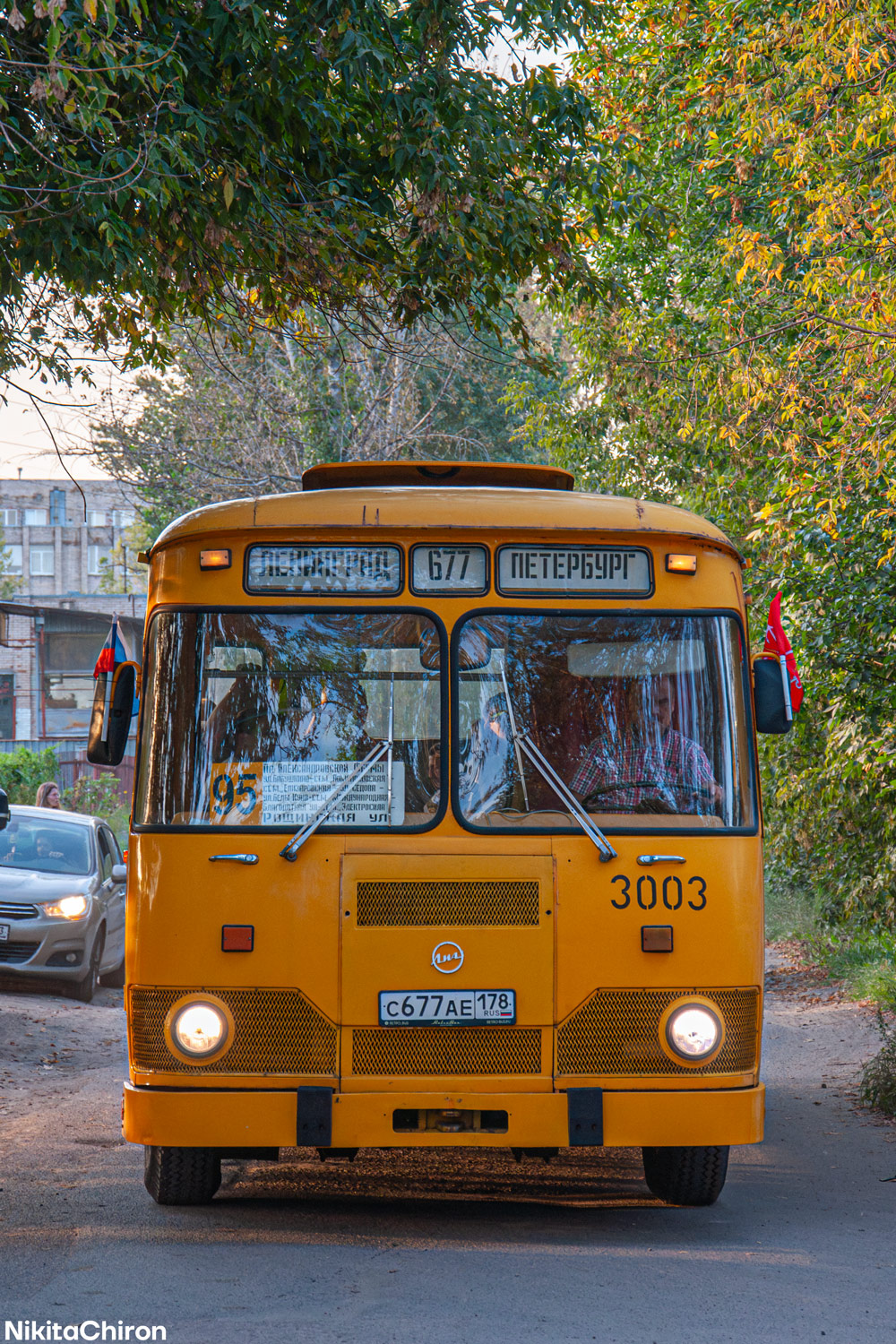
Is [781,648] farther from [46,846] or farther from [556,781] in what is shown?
[46,846]

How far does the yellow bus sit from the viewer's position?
5.34 m

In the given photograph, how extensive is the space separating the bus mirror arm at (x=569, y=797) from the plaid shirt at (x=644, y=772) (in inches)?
1.9

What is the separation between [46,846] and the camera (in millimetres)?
13984

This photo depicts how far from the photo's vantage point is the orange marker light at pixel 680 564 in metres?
5.75

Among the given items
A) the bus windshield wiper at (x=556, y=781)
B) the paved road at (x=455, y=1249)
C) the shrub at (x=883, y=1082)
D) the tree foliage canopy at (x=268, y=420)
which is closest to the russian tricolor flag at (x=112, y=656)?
the bus windshield wiper at (x=556, y=781)

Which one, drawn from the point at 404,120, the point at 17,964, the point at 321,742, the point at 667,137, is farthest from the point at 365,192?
the point at 667,137

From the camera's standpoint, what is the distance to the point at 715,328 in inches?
538

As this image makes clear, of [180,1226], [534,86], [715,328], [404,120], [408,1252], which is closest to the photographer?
[408,1252]

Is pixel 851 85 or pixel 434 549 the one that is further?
pixel 851 85

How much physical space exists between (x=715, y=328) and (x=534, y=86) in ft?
16.2

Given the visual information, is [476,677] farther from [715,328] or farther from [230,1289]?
[715,328]

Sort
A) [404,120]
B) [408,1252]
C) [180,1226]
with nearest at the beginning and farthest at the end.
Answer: [408,1252], [180,1226], [404,120]

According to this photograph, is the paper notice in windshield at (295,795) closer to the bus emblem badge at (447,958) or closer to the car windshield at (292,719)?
the car windshield at (292,719)

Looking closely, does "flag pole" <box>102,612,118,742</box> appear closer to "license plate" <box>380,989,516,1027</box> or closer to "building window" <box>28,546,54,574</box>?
"license plate" <box>380,989,516,1027</box>
